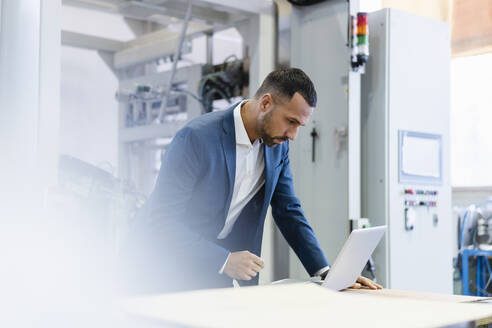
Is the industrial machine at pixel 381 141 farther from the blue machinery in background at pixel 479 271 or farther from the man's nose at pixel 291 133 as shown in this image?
the man's nose at pixel 291 133

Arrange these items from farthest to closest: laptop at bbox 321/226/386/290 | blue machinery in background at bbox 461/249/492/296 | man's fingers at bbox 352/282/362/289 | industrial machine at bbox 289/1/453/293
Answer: blue machinery in background at bbox 461/249/492/296 < industrial machine at bbox 289/1/453/293 < man's fingers at bbox 352/282/362/289 < laptop at bbox 321/226/386/290

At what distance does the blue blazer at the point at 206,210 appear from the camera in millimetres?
1574

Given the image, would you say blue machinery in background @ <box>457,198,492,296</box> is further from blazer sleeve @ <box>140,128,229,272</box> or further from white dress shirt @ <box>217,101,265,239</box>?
blazer sleeve @ <box>140,128,229,272</box>

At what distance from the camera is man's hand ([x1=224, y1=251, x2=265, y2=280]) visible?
144 centimetres

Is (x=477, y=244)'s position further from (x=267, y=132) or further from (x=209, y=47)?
(x=267, y=132)

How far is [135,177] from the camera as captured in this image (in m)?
4.69

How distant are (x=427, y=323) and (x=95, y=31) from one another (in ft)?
17.6

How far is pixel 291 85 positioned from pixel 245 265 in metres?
0.61

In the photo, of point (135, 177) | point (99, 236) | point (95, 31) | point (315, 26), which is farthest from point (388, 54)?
point (95, 31)

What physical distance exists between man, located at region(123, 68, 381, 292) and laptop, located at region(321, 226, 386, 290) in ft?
0.29

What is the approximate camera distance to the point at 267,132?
181 cm

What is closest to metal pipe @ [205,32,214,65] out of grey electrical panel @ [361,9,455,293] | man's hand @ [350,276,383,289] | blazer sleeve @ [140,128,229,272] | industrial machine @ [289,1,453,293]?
industrial machine @ [289,1,453,293]

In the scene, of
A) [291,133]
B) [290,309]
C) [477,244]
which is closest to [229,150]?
[291,133]

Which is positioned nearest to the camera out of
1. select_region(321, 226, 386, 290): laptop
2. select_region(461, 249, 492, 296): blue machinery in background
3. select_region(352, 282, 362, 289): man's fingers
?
select_region(321, 226, 386, 290): laptop
